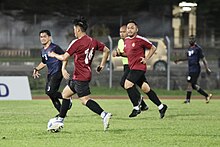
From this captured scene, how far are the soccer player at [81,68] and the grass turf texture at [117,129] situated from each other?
33cm

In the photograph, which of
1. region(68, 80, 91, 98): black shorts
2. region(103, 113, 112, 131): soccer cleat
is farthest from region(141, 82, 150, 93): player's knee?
region(103, 113, 112, 131): soccer cleat

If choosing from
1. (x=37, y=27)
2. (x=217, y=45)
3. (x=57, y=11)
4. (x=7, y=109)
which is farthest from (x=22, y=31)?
(x=7, y=109)

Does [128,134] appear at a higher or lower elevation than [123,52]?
lower

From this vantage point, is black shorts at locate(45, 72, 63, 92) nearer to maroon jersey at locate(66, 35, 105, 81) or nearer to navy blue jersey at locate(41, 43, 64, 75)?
navy blue jersey at locate(41, 43, 64, 75)

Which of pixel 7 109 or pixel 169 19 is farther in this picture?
pixel 169 19

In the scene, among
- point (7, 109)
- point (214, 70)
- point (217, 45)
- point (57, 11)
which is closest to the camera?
point (7, 109)

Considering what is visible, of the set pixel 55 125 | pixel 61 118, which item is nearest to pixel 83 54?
pixel 61 118

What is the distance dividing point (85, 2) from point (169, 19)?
5558 millimetres

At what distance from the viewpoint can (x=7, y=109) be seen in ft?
68.0

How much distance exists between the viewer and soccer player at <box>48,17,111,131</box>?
1393 cm

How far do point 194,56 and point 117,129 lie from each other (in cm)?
962

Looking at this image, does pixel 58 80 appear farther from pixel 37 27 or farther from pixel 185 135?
pixel 37 27

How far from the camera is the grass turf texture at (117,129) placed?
1244cm

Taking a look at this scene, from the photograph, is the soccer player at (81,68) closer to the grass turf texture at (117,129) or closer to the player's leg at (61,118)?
the player's leg at (61,118)
